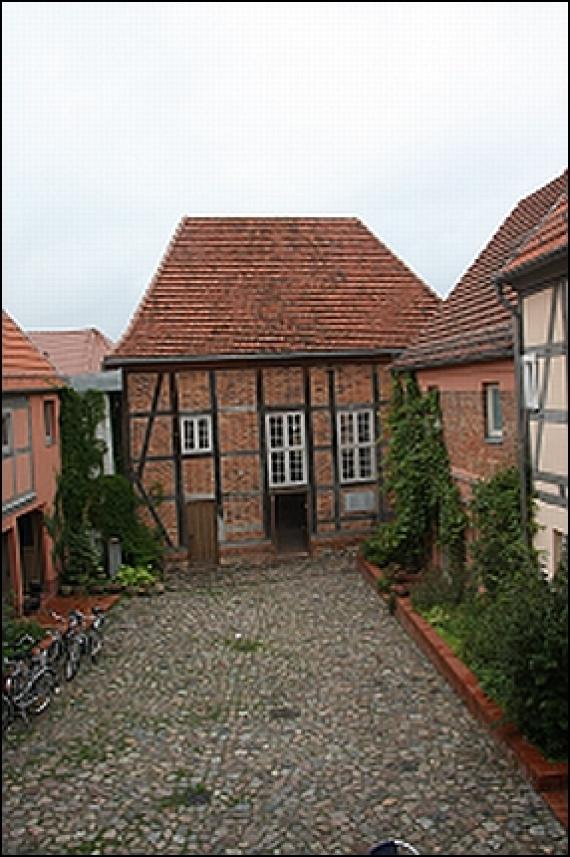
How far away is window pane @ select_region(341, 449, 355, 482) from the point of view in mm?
16625

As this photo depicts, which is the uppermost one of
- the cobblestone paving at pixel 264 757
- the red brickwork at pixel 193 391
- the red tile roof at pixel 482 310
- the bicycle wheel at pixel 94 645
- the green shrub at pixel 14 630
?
the red tile roof at pixel 482 310

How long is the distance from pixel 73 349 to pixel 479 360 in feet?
58.4

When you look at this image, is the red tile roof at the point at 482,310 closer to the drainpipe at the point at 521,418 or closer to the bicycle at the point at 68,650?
the drainpipe at the point at 521,418

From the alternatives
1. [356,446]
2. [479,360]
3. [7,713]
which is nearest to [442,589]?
[479,360]

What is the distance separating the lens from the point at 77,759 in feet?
24.5

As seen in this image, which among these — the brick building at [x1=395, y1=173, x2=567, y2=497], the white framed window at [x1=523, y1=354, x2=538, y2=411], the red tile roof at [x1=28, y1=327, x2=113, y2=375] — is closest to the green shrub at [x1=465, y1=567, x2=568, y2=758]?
the white framed window at [x1=523, y1=354, x2=538, y2=411]

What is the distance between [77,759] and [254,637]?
13.4ft

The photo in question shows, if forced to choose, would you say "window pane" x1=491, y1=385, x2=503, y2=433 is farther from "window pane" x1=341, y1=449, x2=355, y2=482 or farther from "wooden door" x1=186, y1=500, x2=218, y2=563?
"wooden door" x1=186, y1=500, x2=218, y2=563

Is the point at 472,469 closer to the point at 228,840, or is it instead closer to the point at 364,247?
the point at 228,840

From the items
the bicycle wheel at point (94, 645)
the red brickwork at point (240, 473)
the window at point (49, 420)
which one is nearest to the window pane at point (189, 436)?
the red brickwork at point (240, 473)

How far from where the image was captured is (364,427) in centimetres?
1672

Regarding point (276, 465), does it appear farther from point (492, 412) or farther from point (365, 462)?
point (492, 412)

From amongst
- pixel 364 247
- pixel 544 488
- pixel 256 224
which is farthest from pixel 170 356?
pixel 544 488

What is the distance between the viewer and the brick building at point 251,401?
16.0m
